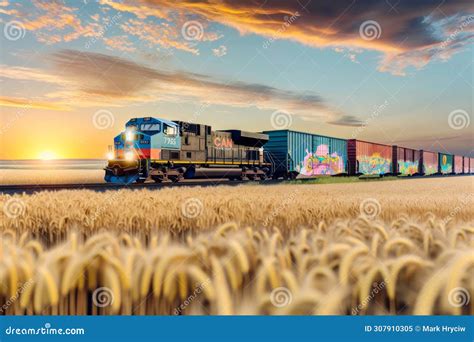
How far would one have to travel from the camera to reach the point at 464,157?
269ft

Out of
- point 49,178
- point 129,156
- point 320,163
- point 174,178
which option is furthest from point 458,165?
point 49,178

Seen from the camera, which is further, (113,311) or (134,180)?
(134,180)

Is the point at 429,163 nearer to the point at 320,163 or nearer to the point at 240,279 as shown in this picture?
the point at 320,163

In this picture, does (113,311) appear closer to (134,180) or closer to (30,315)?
(30,315)

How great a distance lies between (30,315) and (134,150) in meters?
25.4

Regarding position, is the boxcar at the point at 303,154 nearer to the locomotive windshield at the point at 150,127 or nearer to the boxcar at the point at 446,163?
the locomotive windshield at the point at 150,127

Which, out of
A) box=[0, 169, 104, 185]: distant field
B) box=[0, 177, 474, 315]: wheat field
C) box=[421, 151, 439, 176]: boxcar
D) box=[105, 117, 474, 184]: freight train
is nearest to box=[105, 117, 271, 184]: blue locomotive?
box=[105, 117, 474, 184]: freight train

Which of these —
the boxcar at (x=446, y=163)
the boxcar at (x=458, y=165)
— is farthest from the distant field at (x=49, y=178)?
the boxcar at (x=458, y=165)

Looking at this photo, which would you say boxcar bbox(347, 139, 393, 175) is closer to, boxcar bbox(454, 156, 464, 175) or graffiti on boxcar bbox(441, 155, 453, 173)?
graffiti on boxcar bbox(441, 155, 453, 173)

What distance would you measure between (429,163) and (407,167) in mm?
11011

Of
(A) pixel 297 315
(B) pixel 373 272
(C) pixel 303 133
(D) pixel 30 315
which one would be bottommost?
(D) pixel 30 315

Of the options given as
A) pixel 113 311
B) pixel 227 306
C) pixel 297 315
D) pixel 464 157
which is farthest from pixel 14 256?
pixel 464 157

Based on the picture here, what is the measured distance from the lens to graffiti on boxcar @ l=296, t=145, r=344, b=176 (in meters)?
40.3

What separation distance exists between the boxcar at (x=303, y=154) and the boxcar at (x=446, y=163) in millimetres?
34786
